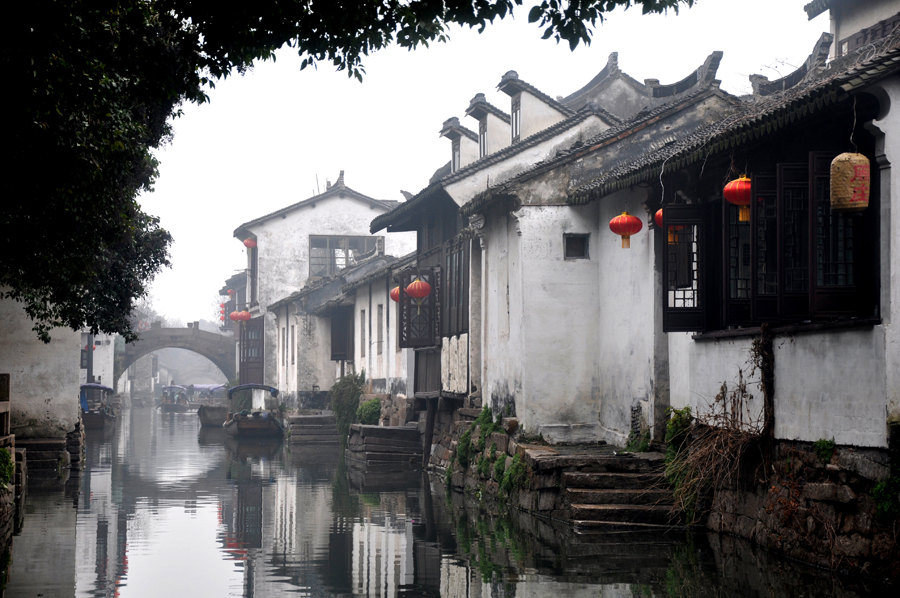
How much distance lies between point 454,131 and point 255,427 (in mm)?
14770

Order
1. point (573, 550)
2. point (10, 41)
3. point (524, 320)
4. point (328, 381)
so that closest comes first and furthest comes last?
1. point (10, 41)
2. point (573, 550)
3. point (524, 320)
4. point (328, 381)

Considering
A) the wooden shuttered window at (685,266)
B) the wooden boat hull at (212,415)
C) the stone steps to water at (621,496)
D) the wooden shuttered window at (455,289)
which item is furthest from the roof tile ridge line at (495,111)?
the wooden boat hull at (212,415)

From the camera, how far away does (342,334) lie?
3672 centimetres

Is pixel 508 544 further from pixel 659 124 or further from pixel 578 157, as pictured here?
pixel 659 124

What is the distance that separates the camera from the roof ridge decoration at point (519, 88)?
23.7 meters

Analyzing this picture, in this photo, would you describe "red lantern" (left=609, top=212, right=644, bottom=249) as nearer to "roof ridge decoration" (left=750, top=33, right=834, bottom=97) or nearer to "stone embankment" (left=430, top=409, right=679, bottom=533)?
"stone embankment" (left=430, top=409, right=679, bottom=533)

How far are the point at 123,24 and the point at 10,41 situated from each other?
93 centimetres

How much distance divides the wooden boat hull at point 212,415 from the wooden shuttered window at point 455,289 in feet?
80.8

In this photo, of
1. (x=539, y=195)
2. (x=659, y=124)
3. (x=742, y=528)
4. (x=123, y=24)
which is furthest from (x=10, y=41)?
(x=659, y=124)

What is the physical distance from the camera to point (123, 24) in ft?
28.2

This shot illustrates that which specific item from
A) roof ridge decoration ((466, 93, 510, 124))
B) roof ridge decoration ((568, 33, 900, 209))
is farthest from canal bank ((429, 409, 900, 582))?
roof ridge decoration ((466, 93, 510, 124))

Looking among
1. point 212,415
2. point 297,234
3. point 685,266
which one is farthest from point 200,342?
point 685,266

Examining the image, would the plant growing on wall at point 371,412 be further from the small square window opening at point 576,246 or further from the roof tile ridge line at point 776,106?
the roof tile ridge line at point 776,106

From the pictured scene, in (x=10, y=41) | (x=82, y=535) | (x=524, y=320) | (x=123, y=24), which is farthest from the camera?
(x=524, y=320)
